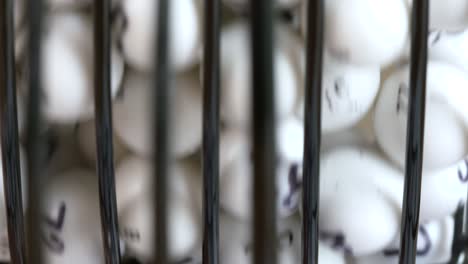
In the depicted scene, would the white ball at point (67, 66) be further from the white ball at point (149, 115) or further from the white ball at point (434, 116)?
the white ball at point (434, 116)

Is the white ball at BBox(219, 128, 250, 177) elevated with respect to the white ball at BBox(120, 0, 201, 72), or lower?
lower

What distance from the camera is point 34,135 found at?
0.85 ft

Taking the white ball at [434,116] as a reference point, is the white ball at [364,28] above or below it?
above

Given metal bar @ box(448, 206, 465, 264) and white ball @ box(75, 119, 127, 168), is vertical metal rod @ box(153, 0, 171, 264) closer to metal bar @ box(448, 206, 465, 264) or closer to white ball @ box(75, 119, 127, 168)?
white ball @ box(75, 119, 127, 168)

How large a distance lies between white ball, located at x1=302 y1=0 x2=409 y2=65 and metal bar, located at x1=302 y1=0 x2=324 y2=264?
19 mm

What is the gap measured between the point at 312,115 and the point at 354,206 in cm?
6

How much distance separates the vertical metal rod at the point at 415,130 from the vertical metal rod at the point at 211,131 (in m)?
0.07

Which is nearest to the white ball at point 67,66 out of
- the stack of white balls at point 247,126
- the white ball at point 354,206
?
the stack of white balls at point 247,126

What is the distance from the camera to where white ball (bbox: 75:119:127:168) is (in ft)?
0.92

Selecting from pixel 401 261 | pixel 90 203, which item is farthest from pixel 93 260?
pixel 401 261

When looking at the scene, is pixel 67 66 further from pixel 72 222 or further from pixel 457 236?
pixel 457 236

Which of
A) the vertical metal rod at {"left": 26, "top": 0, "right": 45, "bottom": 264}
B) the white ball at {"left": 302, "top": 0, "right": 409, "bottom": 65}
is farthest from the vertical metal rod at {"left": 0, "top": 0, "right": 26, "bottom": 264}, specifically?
the white ball at {"left": 302, "top": 0, "right": 409, "bottom": 65}

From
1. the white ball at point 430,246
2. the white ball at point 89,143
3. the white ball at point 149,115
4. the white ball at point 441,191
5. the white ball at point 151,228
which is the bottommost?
the white ball at point 430,246

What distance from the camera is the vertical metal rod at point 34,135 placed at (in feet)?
0.80
